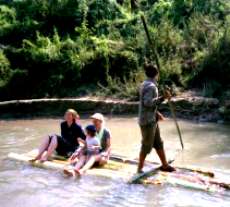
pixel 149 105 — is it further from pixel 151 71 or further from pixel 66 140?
pixel 66 140

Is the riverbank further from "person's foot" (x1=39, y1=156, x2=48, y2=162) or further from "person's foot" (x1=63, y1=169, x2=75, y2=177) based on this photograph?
"person's foot" (x1=63, y1=169, x2=75, y2=177)

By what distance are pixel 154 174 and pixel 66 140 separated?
7.05ft

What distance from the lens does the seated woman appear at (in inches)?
416

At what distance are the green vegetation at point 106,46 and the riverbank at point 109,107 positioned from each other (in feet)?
2.00

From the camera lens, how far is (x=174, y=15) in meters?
20.0

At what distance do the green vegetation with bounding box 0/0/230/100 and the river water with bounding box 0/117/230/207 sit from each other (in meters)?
3.12

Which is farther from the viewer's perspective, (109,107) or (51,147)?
(109,107)

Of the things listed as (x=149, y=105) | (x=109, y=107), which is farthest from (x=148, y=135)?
(x=109, y=107)

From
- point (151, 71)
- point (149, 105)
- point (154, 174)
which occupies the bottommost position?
point (154, 174)

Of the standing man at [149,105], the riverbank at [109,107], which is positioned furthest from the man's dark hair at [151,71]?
the riverbank at [109,107]

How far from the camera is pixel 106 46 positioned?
18.9 meters

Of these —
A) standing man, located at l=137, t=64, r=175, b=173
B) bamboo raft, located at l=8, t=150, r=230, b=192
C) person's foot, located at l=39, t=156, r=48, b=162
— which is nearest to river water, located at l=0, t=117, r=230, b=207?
bamboo raft, located at l=8, t=150, r=230, b=192

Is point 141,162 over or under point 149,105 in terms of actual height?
under

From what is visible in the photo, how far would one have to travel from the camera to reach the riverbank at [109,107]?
15.4 m
